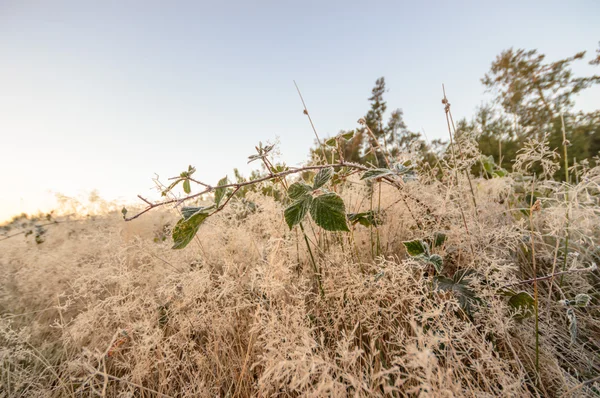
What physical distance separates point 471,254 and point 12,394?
1.79 meters

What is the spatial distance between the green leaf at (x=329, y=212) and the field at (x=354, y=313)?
0.22 m

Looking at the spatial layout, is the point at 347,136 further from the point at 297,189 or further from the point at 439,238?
the point at 439,238

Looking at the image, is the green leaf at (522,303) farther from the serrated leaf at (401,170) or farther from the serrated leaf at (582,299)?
the serrated leaf at (401,170)

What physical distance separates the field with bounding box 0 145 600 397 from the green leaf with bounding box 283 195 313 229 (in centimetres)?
21

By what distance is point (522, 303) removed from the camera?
0.69 metres

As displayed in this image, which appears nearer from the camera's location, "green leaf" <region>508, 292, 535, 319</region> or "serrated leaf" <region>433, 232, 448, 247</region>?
"green leaf" <region>508, 292, 535, 319</region>

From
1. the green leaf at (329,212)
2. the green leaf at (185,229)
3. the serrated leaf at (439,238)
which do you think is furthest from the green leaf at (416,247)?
the green leaf at (185,229)

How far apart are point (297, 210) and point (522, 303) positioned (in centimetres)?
71

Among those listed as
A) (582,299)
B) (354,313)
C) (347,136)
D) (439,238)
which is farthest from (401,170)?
(582,299)

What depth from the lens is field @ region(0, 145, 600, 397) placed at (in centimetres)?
59

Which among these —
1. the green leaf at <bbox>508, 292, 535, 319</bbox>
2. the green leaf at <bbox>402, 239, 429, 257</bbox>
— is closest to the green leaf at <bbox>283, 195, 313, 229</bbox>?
the green leaf at <bbox>402, 239, 429, 257</bbox>

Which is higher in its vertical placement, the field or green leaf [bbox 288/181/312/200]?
green leaf [bbox 288/181/312/200]

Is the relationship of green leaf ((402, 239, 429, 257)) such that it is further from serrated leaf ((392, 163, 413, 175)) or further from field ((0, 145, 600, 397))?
serrated leaf ((392, 163, 413, 175))

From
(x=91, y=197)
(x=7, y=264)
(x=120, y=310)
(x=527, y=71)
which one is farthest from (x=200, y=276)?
(x=527, y=71)
